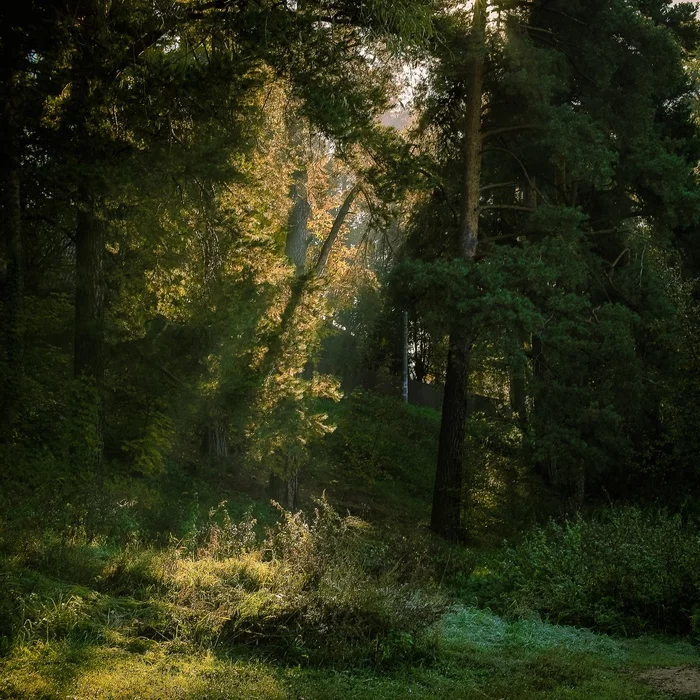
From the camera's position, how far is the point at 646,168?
1827 centimetres

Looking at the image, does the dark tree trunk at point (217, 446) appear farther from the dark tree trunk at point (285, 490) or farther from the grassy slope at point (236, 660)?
the grassy slope at point (236, 660)

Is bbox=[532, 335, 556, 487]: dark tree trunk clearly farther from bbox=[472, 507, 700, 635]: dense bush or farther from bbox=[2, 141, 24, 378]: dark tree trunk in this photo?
bbox=[2, 141, 24, 378]: dark tree trunk

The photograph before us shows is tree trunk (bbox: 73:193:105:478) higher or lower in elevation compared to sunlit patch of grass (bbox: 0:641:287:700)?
higher

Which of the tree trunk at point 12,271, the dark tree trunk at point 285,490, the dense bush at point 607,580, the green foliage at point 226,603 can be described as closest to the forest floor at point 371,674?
the green foliage at point 226,603

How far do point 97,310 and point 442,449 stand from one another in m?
7.54

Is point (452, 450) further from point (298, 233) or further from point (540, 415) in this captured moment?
point (298, 233)

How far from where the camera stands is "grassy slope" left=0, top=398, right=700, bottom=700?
16.9 ft

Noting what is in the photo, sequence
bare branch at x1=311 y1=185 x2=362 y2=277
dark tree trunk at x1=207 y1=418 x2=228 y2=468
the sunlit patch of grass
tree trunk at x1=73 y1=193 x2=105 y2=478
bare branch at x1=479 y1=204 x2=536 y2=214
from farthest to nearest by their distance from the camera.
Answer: dark tree trunk at x1=207 y1=418 x2=228 y2=468
bare branch at x1=311 y1=185 x2=362 y2=277
bare branch at x1=479 y1=204 x2=536 y2=214
tree trunk at x1=73 y1=193 x2=105 y2=478
the sunlit patch of grass

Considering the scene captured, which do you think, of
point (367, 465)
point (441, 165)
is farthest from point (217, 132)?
point (367, 465)

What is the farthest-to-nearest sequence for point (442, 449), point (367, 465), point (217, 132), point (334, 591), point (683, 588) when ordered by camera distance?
point (367, 465), point (442, 449), point (217, 132), point (683, 588), point (334, 591)

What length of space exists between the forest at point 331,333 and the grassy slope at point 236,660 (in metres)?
0.04

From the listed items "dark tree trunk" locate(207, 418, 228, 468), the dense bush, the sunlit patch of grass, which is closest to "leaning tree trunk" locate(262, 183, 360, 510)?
"dark tree trunk" locate(207, 418, 228, 468)

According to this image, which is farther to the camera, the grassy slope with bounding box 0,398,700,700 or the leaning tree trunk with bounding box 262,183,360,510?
the leaning tree trunk with bounding box 262,183,360,510

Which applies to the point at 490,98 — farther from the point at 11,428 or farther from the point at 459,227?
the point at 11,428
